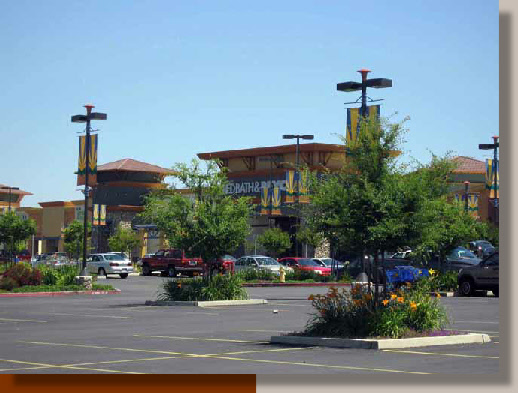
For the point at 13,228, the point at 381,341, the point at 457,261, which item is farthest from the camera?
the point at 13,228

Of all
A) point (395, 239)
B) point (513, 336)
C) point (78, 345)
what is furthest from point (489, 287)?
point (513, 336)

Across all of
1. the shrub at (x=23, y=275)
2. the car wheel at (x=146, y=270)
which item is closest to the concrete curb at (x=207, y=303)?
the shrub at (x=23, y=275)

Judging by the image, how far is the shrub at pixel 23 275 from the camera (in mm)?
42219

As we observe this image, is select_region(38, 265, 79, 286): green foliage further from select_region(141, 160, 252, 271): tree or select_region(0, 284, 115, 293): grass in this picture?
select_region(141, 160, 252, 271): tree

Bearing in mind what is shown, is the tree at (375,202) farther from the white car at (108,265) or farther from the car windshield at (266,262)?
the white car at (108,265)

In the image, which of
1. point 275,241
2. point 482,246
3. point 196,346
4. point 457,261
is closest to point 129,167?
point 275,241

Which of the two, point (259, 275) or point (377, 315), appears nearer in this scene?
point (377, 315)

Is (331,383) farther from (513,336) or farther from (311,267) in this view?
(311,267)

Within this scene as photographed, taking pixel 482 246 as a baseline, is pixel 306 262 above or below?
below

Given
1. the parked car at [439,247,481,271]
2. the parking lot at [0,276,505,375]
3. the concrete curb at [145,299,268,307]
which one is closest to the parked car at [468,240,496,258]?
the parked car at [439,247,481,271]

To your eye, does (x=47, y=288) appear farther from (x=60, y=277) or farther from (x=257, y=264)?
(x=257, y=264)

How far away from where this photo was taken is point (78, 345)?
18.2m

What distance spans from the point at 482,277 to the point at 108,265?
3215 cm

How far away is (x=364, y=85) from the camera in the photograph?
30.8 m
